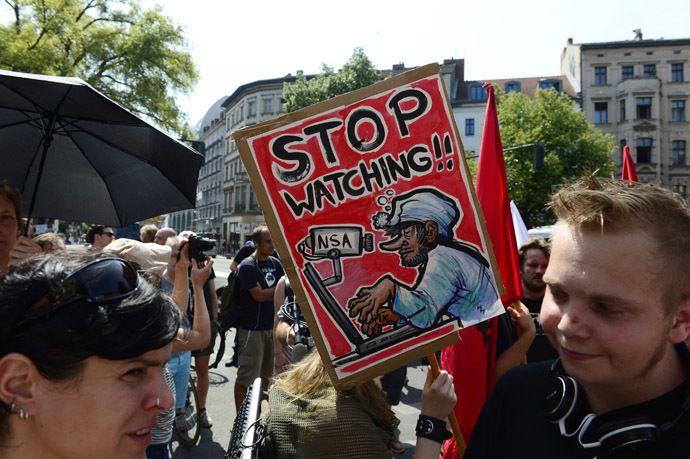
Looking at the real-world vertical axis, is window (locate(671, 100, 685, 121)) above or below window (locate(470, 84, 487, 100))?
below

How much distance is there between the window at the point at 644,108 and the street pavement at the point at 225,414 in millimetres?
39575

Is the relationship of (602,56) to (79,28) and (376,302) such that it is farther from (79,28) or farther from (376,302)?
(376,302)

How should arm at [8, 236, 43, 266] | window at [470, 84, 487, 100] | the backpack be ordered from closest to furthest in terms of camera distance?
arm at [8, 236, 43, 266], the backpack, window at [470, 84, 487, 100]

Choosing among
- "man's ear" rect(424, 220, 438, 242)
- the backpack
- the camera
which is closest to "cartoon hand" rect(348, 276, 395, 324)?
"man's ear" rect(424, 220, 438, 242)

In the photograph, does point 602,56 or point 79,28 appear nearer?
point 79,28

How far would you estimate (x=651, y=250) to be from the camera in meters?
1.23

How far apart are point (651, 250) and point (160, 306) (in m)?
1.31

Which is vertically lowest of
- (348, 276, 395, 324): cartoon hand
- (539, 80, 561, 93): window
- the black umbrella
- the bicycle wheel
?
the bicycle wheel

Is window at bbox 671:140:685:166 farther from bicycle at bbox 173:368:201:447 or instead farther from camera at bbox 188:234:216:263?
camera at bbox 188:234:216:263

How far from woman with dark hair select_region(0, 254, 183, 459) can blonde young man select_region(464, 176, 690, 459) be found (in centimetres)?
105

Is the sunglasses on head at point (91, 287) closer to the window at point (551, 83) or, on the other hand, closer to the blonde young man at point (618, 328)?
the blonde young man at point (618, 328)

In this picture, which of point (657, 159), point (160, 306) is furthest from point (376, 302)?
point (657, 159)

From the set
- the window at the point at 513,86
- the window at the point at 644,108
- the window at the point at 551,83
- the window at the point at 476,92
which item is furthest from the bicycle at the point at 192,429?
the window at the point at 513,86

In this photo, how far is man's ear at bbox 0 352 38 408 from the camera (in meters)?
1.10
